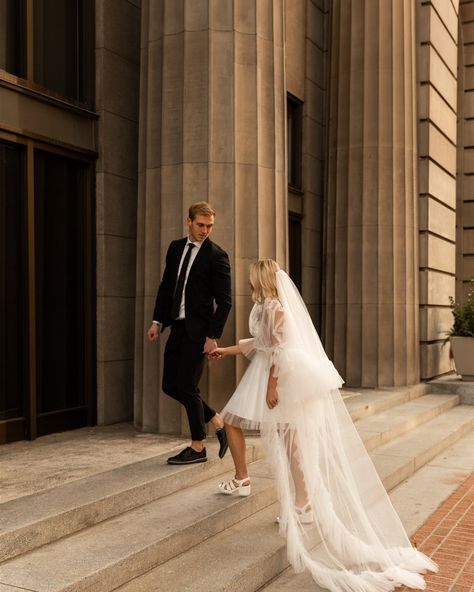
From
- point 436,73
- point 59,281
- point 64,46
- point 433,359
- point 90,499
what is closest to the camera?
point 90,499

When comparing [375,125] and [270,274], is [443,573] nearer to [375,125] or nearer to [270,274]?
[270,274]

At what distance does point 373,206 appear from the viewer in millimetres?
12500

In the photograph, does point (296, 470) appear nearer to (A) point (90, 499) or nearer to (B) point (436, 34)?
(A) point (90, 499)

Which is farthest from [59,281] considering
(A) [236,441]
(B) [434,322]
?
(B) [434,322]

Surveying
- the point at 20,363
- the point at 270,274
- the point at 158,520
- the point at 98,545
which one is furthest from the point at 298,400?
the point at 20,363

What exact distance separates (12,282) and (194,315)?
214cm

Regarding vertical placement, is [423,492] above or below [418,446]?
below

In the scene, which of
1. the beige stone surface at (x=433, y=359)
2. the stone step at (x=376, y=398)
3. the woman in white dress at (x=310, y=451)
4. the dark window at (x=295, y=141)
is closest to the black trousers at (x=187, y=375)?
the woman in white dress at (x=310, y=451)

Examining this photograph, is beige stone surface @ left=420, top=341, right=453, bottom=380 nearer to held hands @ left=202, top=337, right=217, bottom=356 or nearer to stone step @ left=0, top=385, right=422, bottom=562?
stone step @ left=0, top=385, right=422, bottom=562

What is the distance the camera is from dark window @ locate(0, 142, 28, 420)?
7.09m

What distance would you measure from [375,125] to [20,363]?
26.0 feet

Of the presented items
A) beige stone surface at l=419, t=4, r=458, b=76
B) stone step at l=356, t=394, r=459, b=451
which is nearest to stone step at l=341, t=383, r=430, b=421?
stone step at l=356, t=394, r=459, b=451

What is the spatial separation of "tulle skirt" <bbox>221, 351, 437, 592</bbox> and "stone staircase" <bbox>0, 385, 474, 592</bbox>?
374 mm

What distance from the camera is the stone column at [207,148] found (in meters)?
7.46
